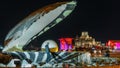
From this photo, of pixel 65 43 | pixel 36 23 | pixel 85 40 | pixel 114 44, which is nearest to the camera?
pixel 36 23

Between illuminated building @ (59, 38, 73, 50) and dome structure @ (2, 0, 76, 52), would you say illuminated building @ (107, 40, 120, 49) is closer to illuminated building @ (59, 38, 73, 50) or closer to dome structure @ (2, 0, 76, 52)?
illuminated building @ (59, 38, 73, 50)

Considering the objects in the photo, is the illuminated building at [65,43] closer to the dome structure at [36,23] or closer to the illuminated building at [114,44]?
the illuminated building at [114,44]

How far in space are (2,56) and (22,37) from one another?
1434cm

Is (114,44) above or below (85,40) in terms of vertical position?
below

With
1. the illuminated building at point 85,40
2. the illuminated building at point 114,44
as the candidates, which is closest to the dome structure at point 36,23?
the illuminated building at point 85,40

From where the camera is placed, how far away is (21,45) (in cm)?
6531

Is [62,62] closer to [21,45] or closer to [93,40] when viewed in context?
[21,45]

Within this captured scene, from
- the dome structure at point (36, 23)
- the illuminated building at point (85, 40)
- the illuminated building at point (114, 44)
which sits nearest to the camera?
the dome structure at point (36, 23)

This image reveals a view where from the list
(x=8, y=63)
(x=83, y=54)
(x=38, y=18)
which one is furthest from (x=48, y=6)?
(x=8, y=63)

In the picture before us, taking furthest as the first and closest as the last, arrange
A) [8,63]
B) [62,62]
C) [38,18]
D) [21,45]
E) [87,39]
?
[87,39] < [21,45] < [38,18] < [62,62] < [8,63]

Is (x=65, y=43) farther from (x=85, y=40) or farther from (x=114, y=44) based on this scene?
(x=114, y=44)

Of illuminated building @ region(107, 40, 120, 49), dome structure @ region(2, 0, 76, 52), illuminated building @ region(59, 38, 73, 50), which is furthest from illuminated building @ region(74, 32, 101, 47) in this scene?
dome structure @ region(2, 0, 76, 52)

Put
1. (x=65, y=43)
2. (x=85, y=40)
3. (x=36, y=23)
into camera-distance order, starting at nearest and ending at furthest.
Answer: (x=36, y=23), (x=65, y=43), (x=85, y=40)

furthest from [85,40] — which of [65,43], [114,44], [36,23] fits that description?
[36,23]
